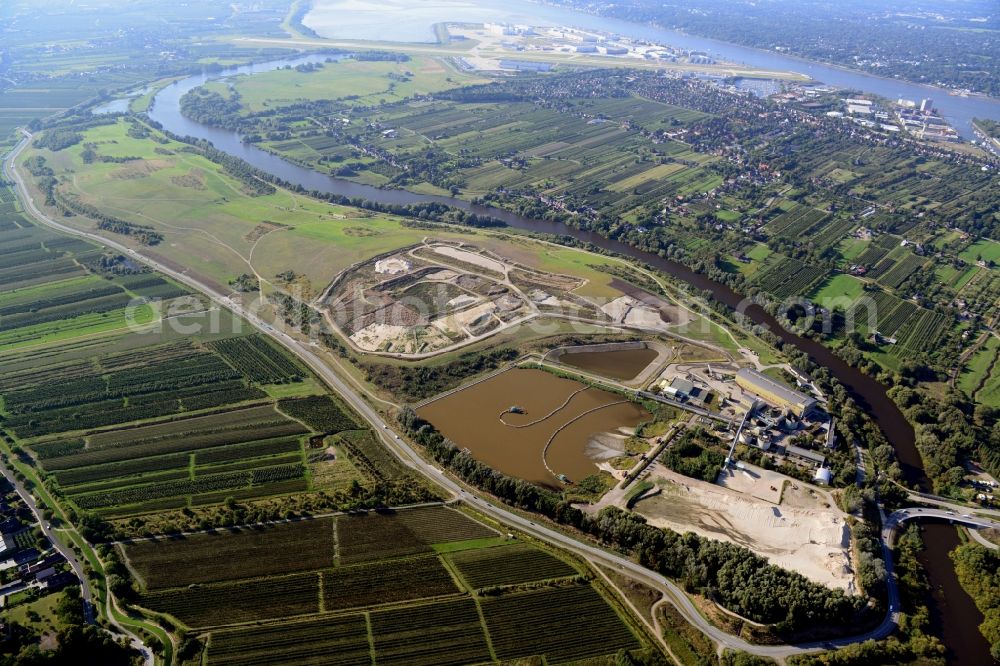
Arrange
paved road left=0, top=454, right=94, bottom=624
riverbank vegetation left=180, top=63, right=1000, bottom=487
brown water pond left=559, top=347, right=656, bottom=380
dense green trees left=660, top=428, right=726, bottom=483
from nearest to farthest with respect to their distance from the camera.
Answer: paved road left=0, top=454, right=94, bottom=624
dense green trees left=660, top=428, right=726, bottom=483
brown water pond left=559, top=347, right=656, bottom=380
riverbank vegetation left=180, top=63, right=1000, bottom=487

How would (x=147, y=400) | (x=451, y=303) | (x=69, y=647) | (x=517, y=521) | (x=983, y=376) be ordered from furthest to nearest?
1. (x=451, y=303)
2. (x=983, y=376)
3. (x=147, y=400)
4. (x=517, y=521)
5. (x=69, y=647)

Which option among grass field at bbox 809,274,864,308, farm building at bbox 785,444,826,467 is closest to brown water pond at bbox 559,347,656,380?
farm building at bbox 785,444,826,467

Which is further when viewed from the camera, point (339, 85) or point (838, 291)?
point (339, 85)

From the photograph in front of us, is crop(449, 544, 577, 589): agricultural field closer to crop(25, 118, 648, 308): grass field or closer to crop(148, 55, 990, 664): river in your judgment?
crop(148, 55, 990, 664): river

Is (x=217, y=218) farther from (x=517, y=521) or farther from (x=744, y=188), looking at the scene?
(x=744, y=188)

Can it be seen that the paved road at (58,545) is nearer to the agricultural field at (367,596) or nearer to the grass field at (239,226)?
the agricultural field at (367,596)

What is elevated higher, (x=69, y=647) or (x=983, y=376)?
(x=983, y=376)

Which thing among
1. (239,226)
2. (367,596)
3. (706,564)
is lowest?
(367,596)

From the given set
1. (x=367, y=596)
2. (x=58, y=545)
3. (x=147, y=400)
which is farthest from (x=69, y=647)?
(x=147, y=400)
